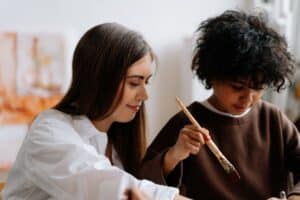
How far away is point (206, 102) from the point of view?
968 mm

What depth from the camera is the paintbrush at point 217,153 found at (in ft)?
2.68

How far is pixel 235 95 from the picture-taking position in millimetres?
871

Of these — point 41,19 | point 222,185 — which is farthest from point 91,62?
point 41,19

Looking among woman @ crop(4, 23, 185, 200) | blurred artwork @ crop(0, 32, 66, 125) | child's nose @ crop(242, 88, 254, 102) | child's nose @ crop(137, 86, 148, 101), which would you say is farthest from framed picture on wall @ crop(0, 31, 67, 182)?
child's nose @ crop(242, 88, 254, 102)

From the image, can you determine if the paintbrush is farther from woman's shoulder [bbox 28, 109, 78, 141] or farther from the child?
woman's shoulder [bbox 28, 109, 78, 141]

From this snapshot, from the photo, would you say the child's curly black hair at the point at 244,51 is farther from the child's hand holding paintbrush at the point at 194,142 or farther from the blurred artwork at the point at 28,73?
the blurred artwork at the point at 28,73

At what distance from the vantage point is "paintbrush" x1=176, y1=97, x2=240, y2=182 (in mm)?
816

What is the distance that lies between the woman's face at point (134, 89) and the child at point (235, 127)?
0.10 meters

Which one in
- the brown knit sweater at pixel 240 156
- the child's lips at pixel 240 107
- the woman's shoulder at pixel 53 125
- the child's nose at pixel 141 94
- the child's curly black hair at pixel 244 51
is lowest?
the brown knit sweater at pixel 240 156

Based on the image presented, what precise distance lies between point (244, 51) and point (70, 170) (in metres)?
0.36

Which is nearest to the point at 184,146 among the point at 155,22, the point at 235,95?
the point at 235,95

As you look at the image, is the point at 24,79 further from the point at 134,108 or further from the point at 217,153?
the point at 217,153

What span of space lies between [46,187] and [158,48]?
911 millimetres

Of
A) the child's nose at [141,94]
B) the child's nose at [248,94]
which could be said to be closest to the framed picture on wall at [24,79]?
the child's nose at [141,94]
